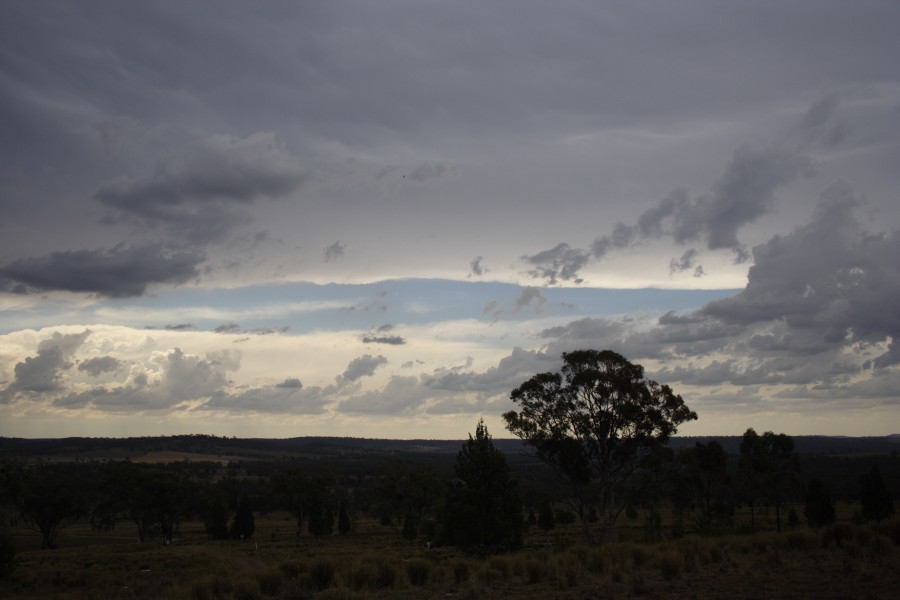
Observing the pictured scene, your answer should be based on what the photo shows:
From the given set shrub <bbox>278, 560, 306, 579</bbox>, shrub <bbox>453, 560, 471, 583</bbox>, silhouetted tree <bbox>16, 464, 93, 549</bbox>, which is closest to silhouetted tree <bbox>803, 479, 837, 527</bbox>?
shrub <bbox>453, 560, 471, 583</bbox>

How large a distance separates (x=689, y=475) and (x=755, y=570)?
5770 centimetres

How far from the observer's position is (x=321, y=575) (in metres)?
19.8

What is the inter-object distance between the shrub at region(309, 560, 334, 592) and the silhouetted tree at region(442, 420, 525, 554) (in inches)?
463

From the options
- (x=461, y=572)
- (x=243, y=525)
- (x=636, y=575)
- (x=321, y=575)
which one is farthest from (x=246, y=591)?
(x=243, y=525)

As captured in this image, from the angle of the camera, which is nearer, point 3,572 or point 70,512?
point 3,572

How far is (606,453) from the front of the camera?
42.5 m

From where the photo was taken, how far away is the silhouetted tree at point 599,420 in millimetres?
41938

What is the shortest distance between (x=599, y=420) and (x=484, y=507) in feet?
44.3

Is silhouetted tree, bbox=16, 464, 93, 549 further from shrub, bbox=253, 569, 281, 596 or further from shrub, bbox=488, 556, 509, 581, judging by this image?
shrub, bbox=488, 556, 509, 581

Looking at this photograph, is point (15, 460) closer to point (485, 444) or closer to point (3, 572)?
point (3, 572)

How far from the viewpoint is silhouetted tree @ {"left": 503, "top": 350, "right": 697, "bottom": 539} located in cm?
4194

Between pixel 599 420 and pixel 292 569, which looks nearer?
pixel 292 569

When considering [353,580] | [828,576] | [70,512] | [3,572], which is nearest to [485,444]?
[353,580]

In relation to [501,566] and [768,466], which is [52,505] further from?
[768,466]
